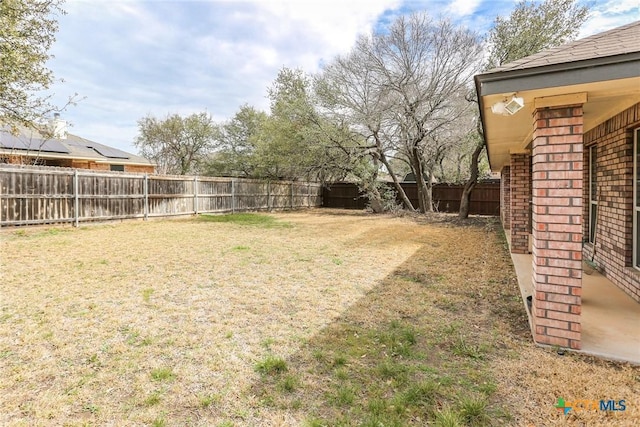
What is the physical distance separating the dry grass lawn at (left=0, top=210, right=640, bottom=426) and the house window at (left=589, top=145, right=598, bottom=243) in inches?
52.6

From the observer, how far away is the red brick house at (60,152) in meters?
13.8

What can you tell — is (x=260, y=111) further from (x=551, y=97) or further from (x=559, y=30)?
(x=551, y=97)

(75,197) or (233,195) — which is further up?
(233,195)

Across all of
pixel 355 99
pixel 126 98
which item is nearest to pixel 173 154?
pixel 126 98

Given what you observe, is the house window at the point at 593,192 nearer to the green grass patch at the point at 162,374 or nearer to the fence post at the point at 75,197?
the green grass patch at the point at 162,374

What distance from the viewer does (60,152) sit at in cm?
1633

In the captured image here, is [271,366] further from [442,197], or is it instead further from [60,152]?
[60,152]

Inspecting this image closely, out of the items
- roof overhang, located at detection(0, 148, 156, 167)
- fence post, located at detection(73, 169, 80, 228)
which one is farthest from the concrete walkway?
roof overhang, located at detection(0, 148, 156, 167)

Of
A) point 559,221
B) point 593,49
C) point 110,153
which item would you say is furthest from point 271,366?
point 110,153

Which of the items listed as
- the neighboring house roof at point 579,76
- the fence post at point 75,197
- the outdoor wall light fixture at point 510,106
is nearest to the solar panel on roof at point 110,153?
the fence post at point 75,197

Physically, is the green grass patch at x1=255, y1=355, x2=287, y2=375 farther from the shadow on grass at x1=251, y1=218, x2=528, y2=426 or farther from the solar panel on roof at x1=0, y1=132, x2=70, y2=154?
the solar panel on roof at x1=0, y1=132, x2=70, y2=154

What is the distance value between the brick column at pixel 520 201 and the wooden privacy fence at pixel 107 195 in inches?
463

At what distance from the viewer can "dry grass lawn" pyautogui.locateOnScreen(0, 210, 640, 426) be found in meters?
2.02

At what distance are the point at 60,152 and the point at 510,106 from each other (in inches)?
779
